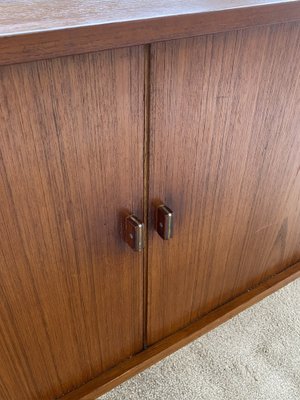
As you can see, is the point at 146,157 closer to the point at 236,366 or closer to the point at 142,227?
the point at 142,227

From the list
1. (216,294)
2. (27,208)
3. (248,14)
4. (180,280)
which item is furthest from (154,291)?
(248,14)

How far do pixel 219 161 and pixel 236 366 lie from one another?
→ 1.70ft

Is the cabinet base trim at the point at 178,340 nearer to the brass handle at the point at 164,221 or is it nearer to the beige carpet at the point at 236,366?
the beige carpet at the point at 236,366

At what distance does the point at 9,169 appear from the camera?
0.43m

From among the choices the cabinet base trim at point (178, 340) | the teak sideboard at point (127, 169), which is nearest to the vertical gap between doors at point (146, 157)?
the teak sideboard at point (127, 169)

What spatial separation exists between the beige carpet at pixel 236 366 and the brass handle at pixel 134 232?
405mm

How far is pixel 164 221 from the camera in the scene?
1.92ft

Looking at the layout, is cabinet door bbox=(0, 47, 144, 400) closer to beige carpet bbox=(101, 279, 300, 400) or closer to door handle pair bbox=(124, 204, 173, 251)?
door handle pair bbox=(124, 204, 173, 251)

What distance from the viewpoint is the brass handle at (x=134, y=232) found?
558 mm

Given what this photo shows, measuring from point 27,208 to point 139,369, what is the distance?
1.70 ft

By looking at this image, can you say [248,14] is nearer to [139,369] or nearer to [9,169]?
[9,169]

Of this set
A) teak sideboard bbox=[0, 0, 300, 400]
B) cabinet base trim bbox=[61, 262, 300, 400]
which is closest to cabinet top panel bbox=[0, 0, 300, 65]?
teak sideboard bbox=[0, 0, 300, 400]

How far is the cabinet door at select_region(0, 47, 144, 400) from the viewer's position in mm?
414

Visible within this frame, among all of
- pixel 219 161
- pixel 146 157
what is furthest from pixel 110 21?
pixel 219 161
